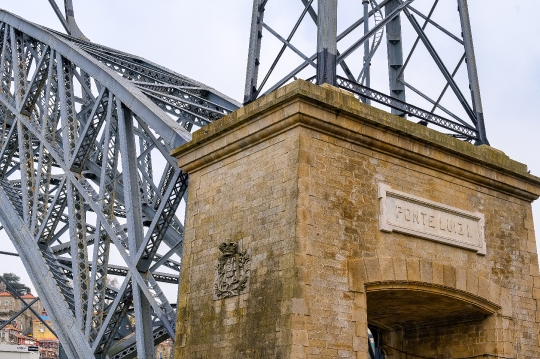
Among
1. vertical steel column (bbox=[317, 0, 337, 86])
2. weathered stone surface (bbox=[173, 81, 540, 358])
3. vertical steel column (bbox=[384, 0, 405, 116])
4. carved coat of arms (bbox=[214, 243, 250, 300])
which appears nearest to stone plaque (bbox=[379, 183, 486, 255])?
weathered stone surface (bbox=[173, 81, 540, 358])

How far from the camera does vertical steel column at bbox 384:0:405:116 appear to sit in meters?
18.1

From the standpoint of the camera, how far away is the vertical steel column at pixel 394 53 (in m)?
18.1

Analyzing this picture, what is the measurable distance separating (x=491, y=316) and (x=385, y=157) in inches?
146

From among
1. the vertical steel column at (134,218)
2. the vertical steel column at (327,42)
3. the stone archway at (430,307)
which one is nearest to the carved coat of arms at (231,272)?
the stone archway at (430,307)

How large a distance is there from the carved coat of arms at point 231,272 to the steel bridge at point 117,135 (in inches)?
125

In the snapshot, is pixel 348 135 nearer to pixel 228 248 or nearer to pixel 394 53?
pixel 228 248

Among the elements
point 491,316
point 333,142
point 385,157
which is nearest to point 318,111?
point 333,142

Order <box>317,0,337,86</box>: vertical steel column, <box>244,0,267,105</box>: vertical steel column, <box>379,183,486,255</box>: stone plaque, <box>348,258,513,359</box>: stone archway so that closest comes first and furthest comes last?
1. <box>348,258,513,359</box>: stone archway
2. <box>379,183,486,255</box>: stone plaque
3. <box>317,0,337,86</box>: vertical steel column
4. <box>244,0,267,105</box>: vertical steel column

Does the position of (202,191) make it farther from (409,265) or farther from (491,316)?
(491,316)

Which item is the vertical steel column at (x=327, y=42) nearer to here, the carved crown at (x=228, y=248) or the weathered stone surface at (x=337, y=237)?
the weathered stone surface at (x=337, y=237)

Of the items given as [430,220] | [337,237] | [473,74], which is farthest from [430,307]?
[473,74]

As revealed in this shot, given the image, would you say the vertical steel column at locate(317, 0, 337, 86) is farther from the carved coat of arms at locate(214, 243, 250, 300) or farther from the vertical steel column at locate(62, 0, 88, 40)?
the vertical steel column at locate(62, 0, 88, 40)

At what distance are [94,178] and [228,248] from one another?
46.8 feet

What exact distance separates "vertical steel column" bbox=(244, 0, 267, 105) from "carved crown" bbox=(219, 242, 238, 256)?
3.44 m
